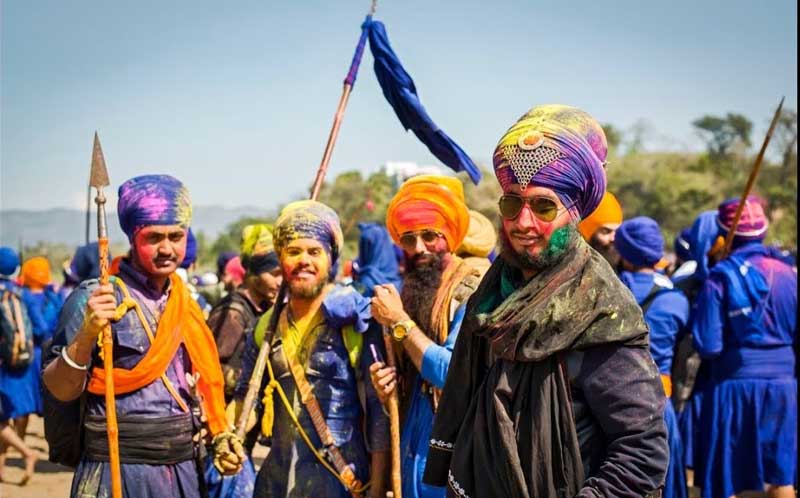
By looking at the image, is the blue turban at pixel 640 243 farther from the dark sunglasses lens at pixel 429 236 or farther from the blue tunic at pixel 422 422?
the blue tunic at pixel 422 422

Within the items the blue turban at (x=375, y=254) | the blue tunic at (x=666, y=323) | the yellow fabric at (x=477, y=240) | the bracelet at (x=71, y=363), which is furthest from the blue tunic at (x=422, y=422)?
the blue turban at (x=375, y=254)

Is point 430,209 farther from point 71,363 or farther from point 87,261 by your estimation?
point 87,261

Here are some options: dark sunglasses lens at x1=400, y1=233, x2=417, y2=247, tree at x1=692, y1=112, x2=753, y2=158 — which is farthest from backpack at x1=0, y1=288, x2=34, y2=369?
tree at x1=692, y1=112, x2=753, y2=158

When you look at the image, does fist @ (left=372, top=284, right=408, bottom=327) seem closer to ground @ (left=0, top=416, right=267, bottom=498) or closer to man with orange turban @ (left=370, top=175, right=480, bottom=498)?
man with orange turban @ (left=370, top=175, right=480, bottom=498)

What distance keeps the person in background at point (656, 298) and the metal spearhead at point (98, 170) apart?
3384mm

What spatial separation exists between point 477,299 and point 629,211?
1675 inches

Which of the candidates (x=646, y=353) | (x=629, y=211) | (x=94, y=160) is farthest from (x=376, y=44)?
(x=629, y=211)

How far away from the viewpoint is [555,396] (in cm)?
251

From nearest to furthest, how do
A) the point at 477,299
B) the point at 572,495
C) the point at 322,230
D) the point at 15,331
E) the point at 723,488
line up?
the point at 572,495
the point at 477,299
the point at 322,230
the point at 723,488
the point at 15,331

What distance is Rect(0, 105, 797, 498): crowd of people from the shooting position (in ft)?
8.27

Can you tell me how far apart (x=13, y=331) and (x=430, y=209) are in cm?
670

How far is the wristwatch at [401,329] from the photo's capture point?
13.0ft

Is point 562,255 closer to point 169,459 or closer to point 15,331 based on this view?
point 169,459

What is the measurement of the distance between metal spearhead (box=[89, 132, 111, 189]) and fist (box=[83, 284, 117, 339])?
549 mm
